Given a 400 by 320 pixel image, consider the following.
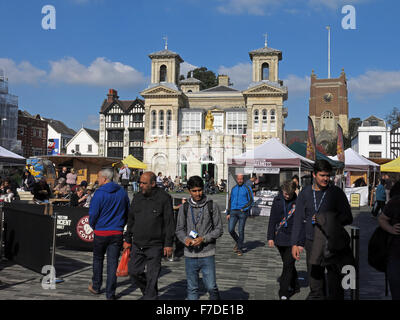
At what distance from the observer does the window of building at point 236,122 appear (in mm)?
54431

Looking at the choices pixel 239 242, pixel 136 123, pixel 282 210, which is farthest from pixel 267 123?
pixel 282 210

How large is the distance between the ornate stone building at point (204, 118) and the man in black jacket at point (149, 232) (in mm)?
41762

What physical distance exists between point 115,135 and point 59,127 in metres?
17.5

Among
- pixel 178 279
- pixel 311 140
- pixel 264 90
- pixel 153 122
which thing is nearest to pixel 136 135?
pixel 153 122

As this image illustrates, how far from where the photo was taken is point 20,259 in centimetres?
779

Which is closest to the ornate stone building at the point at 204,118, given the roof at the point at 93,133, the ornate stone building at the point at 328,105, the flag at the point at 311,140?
the roof at the point at 93,133

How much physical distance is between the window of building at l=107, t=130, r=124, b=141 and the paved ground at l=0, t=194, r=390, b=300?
5510 centimetres

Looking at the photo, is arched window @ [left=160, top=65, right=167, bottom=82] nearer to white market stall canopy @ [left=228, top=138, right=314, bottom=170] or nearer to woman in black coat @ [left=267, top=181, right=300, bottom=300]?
white market stall canopy @ [left=228, top=138, right=314, bottom=170]

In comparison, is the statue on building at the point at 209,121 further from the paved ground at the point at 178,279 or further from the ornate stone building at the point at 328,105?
the paved ground at the point at 178,279

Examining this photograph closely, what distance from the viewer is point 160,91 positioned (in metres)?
54.6

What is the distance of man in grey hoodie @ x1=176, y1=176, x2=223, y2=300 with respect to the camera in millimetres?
4938

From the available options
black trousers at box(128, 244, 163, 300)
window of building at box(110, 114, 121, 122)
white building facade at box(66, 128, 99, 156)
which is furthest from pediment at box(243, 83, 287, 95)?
black trousers at box(128, 244, 163, 300)
